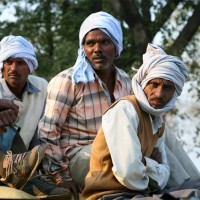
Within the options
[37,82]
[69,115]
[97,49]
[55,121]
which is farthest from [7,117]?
[37,82]

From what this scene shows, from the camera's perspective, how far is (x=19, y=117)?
6141 millimetres

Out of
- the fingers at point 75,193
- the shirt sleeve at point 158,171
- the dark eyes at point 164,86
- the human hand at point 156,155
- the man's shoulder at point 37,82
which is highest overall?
the man's shoulder at point 37,82

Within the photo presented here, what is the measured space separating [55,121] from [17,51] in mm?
792

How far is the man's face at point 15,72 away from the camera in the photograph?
6.10 metres

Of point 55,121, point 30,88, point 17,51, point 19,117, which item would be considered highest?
point 17,51

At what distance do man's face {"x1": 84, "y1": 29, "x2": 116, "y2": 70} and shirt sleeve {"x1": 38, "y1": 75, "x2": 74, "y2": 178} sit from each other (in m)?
0.25

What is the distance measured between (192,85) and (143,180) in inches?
276

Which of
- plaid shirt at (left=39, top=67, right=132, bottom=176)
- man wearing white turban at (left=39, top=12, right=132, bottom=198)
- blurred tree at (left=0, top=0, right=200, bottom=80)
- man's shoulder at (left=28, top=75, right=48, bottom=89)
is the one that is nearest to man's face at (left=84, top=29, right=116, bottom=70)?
man wearing white turban at (left=39, top=12, right=132, bottom=198)

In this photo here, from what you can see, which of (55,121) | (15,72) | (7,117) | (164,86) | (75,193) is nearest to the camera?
(164,86)

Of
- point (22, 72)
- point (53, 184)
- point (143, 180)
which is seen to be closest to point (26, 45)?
point (22, 72)

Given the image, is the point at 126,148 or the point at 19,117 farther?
the point at 19,117

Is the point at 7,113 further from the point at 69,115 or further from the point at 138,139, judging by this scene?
→ the point at 138,139

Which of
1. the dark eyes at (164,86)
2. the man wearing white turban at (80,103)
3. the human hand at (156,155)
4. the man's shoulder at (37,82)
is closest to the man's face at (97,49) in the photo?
the man wearing white turban at (80,103)

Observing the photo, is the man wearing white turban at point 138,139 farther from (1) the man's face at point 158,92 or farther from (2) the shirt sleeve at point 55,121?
(2) the shirt sleeve at point 55,121
